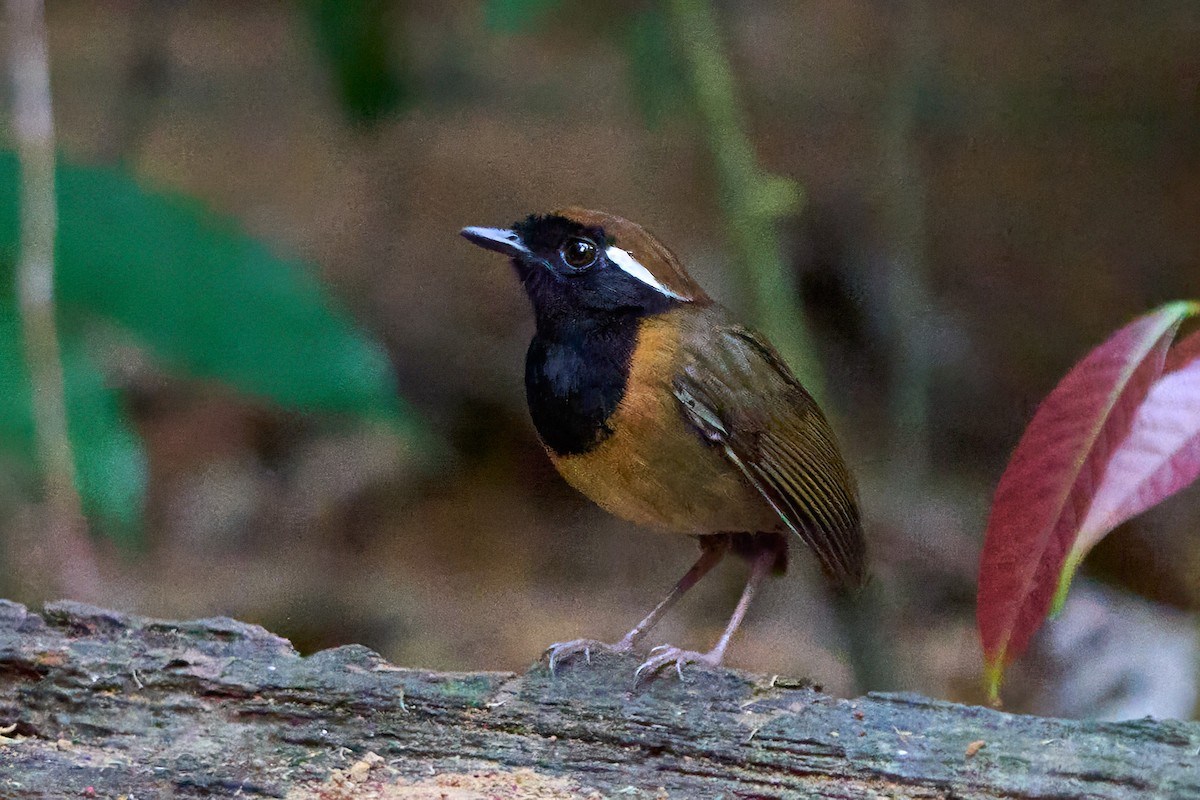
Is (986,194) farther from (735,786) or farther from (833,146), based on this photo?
(735,786)

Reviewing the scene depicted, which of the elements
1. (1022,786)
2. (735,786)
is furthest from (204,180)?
(1022,786)

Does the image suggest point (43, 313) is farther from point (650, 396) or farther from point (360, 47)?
point (650, 396)

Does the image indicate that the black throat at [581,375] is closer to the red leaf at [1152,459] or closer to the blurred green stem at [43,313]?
the red leaf at [1152,459]

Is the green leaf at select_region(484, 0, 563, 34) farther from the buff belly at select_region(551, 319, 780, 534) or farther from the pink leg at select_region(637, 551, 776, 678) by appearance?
the pink leg at select_region(637, 551, 776, 678)

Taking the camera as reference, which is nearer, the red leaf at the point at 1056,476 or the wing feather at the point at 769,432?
the red leaf at the point at 1056,476

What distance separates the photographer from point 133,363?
2.79 metres

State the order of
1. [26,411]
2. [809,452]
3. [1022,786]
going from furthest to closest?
[26,411]
[809,452]
[1022,786]

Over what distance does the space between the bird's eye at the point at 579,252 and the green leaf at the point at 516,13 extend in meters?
0.94

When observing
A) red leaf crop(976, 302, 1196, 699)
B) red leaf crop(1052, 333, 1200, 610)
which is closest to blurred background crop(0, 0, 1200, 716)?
red leaf crop(976, 302, 1196, 699)

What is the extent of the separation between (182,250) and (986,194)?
1.87m

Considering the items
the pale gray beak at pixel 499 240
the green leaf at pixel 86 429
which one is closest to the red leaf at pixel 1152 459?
the pale gray beak at pixel 499 240

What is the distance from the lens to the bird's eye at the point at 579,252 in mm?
1740

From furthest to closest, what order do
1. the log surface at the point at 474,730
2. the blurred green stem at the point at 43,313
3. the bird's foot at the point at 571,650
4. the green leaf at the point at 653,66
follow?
the green leaf at the point at 653,66
the blurred green stem at the point at 43,313
the bird's foot at the point at 571,650
the log surface at the point at 474,730

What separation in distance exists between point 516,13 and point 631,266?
1.02m
